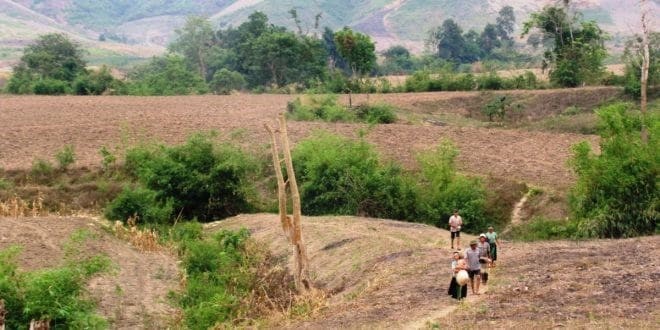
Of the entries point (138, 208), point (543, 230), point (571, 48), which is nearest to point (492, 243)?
point (543, 230)

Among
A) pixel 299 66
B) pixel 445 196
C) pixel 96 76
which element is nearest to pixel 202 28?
pixel 299 66

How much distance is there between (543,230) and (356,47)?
29.4 meters

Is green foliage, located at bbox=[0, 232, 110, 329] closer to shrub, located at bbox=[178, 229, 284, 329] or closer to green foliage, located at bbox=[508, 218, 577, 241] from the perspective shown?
shrub, located at bbox=[178, 229, 284, 329]

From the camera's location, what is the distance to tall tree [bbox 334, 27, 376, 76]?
57500mm

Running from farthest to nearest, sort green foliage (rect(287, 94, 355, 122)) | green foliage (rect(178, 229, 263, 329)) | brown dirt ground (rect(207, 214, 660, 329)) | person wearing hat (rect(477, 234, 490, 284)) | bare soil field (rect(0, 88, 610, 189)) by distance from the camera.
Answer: green foliage (rect(287, 94, 355, 122))
bare soil field (rect(0, 88, 610, 189))
green foliage (rect(178, 229, 263, 329))
person wearing hat (rect(477, 234, 490, 284))
brown dirt ground (rect(207, 214, 660, 329))

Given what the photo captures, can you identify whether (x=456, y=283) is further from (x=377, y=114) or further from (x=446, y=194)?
(x=377, y=114)

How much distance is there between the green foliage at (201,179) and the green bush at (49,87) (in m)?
35.9

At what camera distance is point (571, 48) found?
228ft

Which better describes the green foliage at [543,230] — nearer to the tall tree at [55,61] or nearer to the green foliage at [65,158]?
the green foliage at [65,158]

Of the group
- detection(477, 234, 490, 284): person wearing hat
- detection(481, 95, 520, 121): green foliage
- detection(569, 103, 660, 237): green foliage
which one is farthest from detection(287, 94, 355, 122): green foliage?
detection(477, 234, 490, 284): person wearing hat

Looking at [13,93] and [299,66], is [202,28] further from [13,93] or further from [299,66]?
[13,93]

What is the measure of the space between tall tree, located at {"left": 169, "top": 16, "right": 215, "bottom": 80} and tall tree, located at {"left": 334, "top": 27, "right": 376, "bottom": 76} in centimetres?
5756

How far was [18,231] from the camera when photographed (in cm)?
3262

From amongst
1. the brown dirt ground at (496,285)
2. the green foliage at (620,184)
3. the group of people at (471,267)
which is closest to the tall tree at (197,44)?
the green foliage at (620,184)
